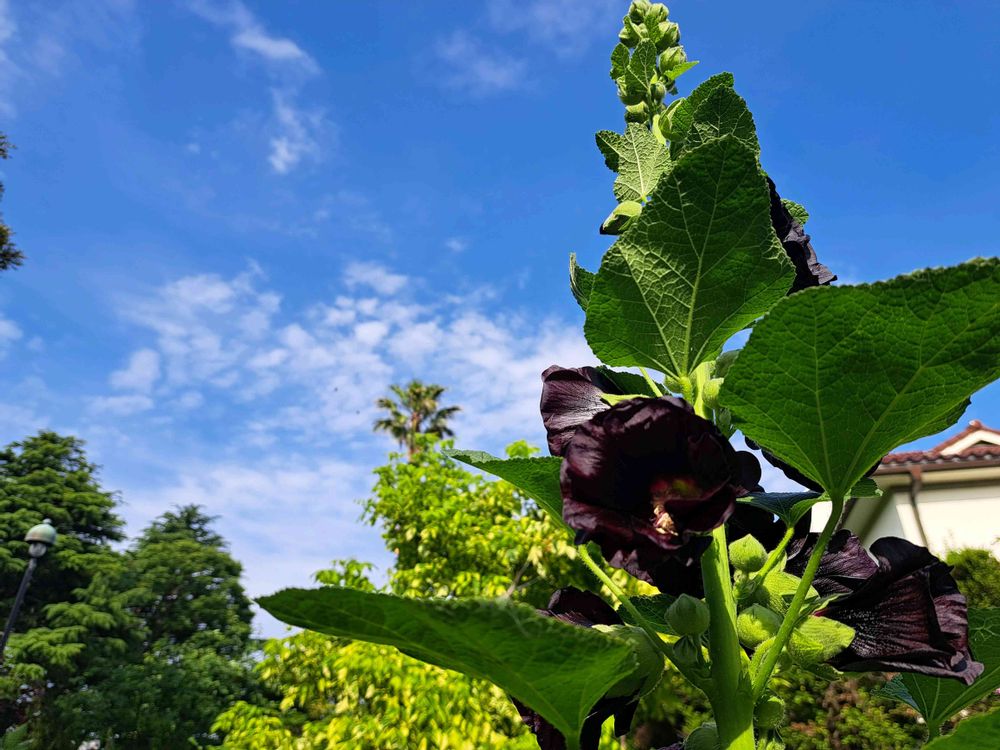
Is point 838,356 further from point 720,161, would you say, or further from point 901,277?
point 720,161

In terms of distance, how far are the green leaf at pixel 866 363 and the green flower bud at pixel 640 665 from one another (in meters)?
0.25

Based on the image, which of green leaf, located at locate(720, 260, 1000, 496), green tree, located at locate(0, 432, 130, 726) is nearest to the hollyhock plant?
green leaf, located at locate(720, 260, 1000, 496)

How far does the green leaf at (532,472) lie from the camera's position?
2.44 feet

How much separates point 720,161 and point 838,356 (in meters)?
0.20

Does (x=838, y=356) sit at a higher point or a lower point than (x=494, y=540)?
lower

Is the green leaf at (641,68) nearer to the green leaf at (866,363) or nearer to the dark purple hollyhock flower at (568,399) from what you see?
the dark purple hollyhock flower at (568,399)

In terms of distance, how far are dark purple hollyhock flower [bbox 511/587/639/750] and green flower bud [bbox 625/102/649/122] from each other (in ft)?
2.54

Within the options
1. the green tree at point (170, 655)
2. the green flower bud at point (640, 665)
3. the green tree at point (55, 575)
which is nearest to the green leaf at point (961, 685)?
the green flower bud at point (640, 665)

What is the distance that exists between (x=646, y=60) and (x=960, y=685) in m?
1.01

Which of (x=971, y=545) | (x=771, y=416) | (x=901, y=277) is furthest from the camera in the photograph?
(x=971, y=545)

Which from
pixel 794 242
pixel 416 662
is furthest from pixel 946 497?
pixel 794 242

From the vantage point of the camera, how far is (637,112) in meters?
1.17

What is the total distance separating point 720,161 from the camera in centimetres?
63

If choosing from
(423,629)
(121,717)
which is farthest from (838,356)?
(121,717)
